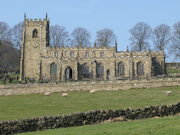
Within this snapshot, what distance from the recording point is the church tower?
2975 inches

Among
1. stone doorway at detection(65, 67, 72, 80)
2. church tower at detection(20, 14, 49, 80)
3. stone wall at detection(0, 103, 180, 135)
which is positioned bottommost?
stone wall at detection(0, 103, 180, 135)

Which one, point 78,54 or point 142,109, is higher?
point 78,54

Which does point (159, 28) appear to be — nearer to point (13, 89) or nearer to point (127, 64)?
point (127, 64)

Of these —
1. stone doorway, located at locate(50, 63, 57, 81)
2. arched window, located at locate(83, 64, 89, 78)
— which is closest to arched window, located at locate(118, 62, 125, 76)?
arched window, located at locate(83, 64, 89, 78)

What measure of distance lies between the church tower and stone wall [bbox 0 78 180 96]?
23.1 metres

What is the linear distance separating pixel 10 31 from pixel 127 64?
35904 mm

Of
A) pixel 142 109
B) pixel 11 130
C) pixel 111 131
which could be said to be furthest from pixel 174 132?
pixel 11 130

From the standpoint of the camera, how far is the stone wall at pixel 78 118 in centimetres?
1772

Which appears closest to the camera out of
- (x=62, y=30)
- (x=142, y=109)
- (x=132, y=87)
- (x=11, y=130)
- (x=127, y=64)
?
(x=11, y=130)

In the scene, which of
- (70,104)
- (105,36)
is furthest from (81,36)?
(70,104)

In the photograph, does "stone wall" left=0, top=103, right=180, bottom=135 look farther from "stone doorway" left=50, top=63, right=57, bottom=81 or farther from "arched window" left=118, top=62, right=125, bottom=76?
"stone doorway" left=50, top=63, right=57, bottom=81

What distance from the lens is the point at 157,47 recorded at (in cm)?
8038

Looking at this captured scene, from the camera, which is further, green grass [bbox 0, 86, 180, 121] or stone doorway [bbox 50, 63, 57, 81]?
stone doorway [bbox 50, 63, 57, 81]

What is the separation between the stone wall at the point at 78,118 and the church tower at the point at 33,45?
178ft
